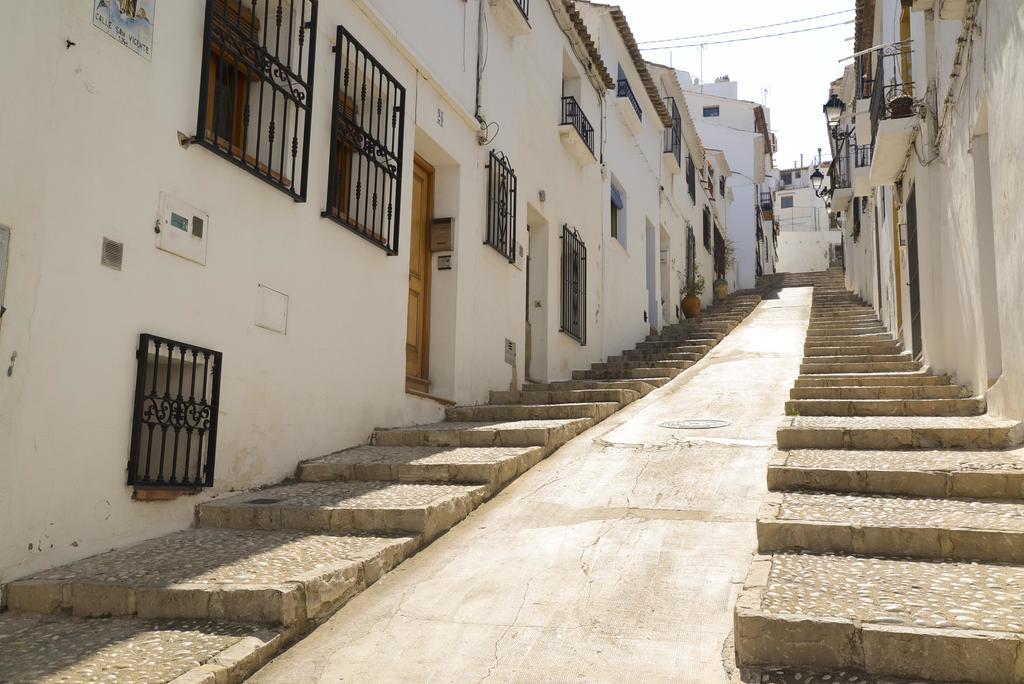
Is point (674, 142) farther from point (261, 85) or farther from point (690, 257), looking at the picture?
point (261, 85)

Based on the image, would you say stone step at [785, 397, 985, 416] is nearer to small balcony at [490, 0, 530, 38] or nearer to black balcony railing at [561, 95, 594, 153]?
small balcony at [490, 0, 530, 38]

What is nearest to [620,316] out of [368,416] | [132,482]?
[368,416]

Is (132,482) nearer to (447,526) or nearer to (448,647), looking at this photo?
(447,526)

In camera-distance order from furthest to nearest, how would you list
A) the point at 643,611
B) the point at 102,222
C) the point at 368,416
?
the point at 368,416, the point at 102,222, the point at 643,611

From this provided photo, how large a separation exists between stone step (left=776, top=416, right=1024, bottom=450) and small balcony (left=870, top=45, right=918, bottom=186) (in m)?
4.01

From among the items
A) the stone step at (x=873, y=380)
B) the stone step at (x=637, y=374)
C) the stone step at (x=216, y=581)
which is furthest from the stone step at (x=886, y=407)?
the stone step at (x=216, y=581)

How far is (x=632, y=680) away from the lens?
2977mm

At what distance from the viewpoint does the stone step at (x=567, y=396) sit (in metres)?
8.48

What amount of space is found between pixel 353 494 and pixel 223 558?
1143 millimetres

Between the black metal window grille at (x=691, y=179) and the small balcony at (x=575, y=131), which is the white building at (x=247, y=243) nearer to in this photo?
the small balcony at (x=575, y=131)

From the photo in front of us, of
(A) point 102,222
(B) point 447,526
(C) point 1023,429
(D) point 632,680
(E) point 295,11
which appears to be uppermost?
(E) point 295,11

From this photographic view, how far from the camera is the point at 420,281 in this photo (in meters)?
8.09

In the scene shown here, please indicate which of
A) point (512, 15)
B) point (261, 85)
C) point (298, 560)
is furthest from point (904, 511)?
point (512, 15)

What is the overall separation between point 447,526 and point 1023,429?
11.1 ft
